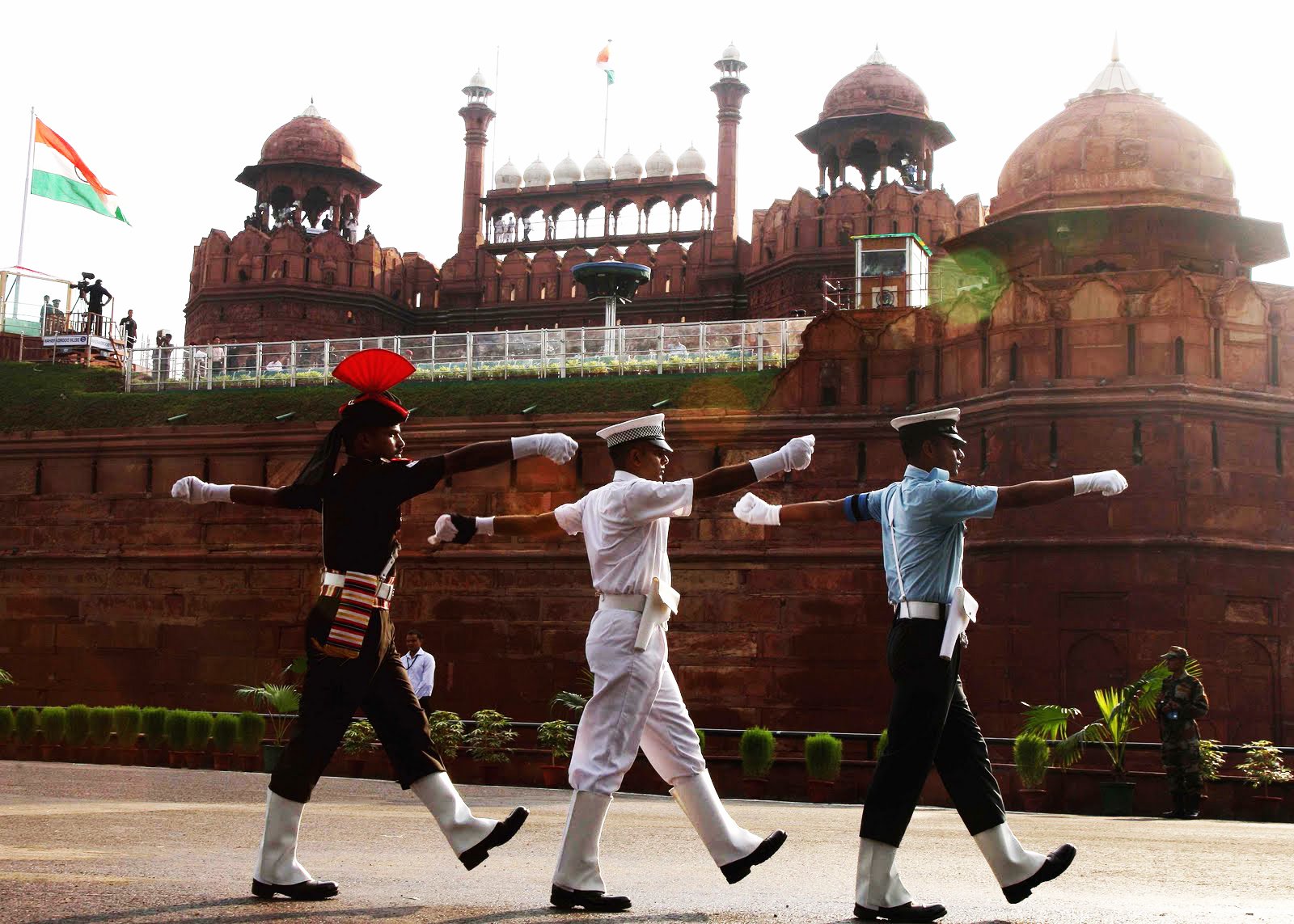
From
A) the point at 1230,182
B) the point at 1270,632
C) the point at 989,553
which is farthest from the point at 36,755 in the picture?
the point at 1230,182

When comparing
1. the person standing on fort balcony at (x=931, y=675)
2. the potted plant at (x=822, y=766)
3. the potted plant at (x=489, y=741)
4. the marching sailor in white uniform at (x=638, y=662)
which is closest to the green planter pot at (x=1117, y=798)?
the potted plant at (x=822, y=766)

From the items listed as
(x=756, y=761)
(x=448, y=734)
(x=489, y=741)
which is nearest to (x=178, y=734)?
(x=448, y=734)

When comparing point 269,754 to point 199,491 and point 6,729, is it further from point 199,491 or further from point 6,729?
point 199,491

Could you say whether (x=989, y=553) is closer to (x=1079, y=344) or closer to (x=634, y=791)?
(x=1079, y=344)

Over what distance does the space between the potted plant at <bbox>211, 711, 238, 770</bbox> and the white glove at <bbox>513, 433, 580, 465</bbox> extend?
38.5 feet

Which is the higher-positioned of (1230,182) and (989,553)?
(1230,182)

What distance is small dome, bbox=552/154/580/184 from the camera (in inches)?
1822

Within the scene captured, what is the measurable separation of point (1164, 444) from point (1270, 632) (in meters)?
2.43

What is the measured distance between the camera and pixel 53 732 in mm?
18250

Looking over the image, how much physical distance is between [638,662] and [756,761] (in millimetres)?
9592

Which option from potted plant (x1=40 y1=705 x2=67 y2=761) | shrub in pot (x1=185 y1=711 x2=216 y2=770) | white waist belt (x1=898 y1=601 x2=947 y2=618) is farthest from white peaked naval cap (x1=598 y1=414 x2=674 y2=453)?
potted plant (x1=40 y1=705 x2=67 y2=761)

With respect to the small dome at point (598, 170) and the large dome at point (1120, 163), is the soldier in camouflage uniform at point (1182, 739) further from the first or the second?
the small dome at point (598, 170)

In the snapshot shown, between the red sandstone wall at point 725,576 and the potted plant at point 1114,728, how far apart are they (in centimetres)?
325

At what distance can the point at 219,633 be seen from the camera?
75.0 ft
